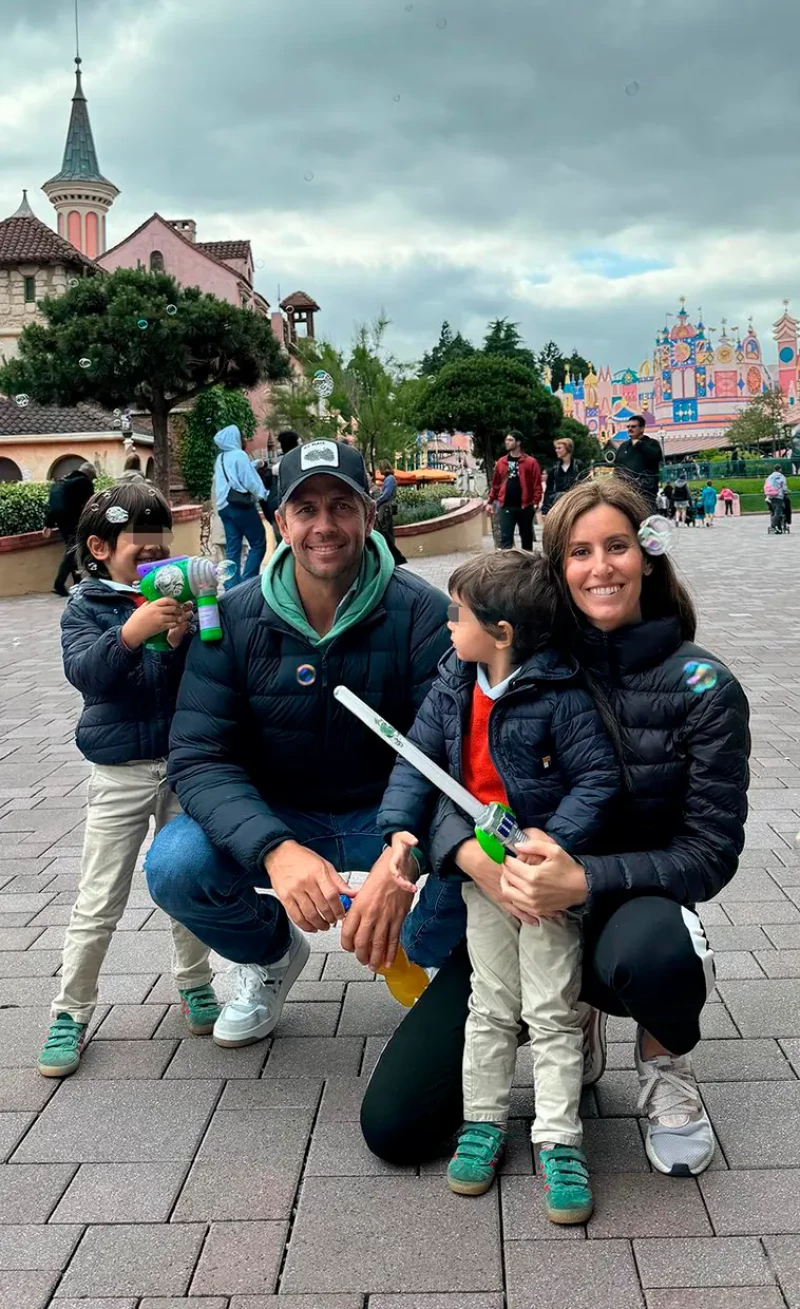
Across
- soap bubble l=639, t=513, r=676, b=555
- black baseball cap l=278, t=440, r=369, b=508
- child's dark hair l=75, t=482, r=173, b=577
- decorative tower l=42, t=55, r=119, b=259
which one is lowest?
soap bubble l=639, t=513, r=676, b=555

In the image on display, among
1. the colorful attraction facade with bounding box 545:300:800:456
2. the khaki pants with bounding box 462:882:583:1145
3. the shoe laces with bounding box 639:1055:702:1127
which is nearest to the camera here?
the khaki pants with bounding box 462:882:583:1145

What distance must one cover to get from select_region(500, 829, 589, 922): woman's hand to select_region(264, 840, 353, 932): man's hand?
1.36 ft

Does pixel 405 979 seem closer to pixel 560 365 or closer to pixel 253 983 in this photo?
pixel 253 983

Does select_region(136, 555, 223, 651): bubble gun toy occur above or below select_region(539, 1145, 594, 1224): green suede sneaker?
above

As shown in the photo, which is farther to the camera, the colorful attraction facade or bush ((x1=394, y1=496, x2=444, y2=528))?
the colorful attraction facade

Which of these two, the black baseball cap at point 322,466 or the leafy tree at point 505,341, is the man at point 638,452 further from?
the leafy tree at point 505,341

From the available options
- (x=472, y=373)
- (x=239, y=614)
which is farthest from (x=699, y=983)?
(x=472, y=373)

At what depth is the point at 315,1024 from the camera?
3.36m

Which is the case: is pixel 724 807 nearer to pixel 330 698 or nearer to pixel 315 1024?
pixel 330 698

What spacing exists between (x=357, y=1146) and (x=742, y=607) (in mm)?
10894

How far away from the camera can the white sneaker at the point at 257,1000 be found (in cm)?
322

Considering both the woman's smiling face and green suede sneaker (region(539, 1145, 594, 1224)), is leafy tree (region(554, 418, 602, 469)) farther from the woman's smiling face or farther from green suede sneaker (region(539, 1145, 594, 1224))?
green suede sneaker (region(539, 1145, 594, 1224))

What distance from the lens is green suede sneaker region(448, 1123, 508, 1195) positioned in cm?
251

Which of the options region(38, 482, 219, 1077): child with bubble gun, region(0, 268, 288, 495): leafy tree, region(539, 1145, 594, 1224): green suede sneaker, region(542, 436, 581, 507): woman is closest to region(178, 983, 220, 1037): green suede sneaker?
region(38, 482, 219, 1077): child with bubble gun
